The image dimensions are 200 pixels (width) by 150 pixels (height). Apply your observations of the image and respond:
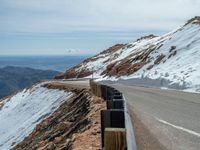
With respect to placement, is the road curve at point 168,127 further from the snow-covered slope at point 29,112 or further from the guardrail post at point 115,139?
the snow-covered slope at point 29,112

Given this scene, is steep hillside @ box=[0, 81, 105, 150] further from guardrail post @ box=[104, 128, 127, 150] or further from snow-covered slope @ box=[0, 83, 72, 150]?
guardrail post @ box=[104, 128, 127, 150]

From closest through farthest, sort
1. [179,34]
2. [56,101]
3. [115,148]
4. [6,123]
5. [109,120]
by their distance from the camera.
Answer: [115,148]
[109,120]
[56,101]
[6,123]
[179,34]

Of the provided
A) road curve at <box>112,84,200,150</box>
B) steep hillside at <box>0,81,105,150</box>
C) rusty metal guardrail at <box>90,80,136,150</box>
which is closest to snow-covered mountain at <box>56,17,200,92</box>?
steep hillside at <box>0,81,105,150</box>

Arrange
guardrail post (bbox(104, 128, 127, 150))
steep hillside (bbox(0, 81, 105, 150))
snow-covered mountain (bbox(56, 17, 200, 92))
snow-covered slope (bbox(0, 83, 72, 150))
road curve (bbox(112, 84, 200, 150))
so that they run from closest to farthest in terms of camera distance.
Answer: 1. guardrail post (bbox(104, 128, 127, 150))
2. road curve (bbox(112, 84, 200, 150))
3. steep hillside (bbox(0, 81, 105, 150))
4. snow-covered slope (bbox(0, 83, 72, 150))
5. snow-covered mountain (bbox(56, 17, 200, 92))

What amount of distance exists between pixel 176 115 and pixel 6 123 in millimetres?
26356

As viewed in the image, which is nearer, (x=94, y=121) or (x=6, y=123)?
(x=94, y=121)

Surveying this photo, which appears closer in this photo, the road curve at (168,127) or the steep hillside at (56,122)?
the road curve at (168,127)

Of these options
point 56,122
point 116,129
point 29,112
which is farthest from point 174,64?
point 116,129

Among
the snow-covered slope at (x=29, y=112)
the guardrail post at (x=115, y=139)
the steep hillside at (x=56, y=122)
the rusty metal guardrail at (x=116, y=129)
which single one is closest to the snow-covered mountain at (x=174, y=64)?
the steep hillside at (x=56, y=122)

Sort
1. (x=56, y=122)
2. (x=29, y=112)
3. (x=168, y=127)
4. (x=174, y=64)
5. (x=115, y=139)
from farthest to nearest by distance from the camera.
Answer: (x=174, y=64) < (x=29, y=112) < (x=56, y=122) < (x=168, y=127) < (x=115, y=139)

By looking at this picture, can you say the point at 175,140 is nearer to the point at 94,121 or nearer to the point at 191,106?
the point at 94,121

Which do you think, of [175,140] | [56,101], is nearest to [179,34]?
[56,101]

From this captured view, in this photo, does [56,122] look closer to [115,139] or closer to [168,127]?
[168,127]

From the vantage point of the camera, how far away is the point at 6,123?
37.2 metres
